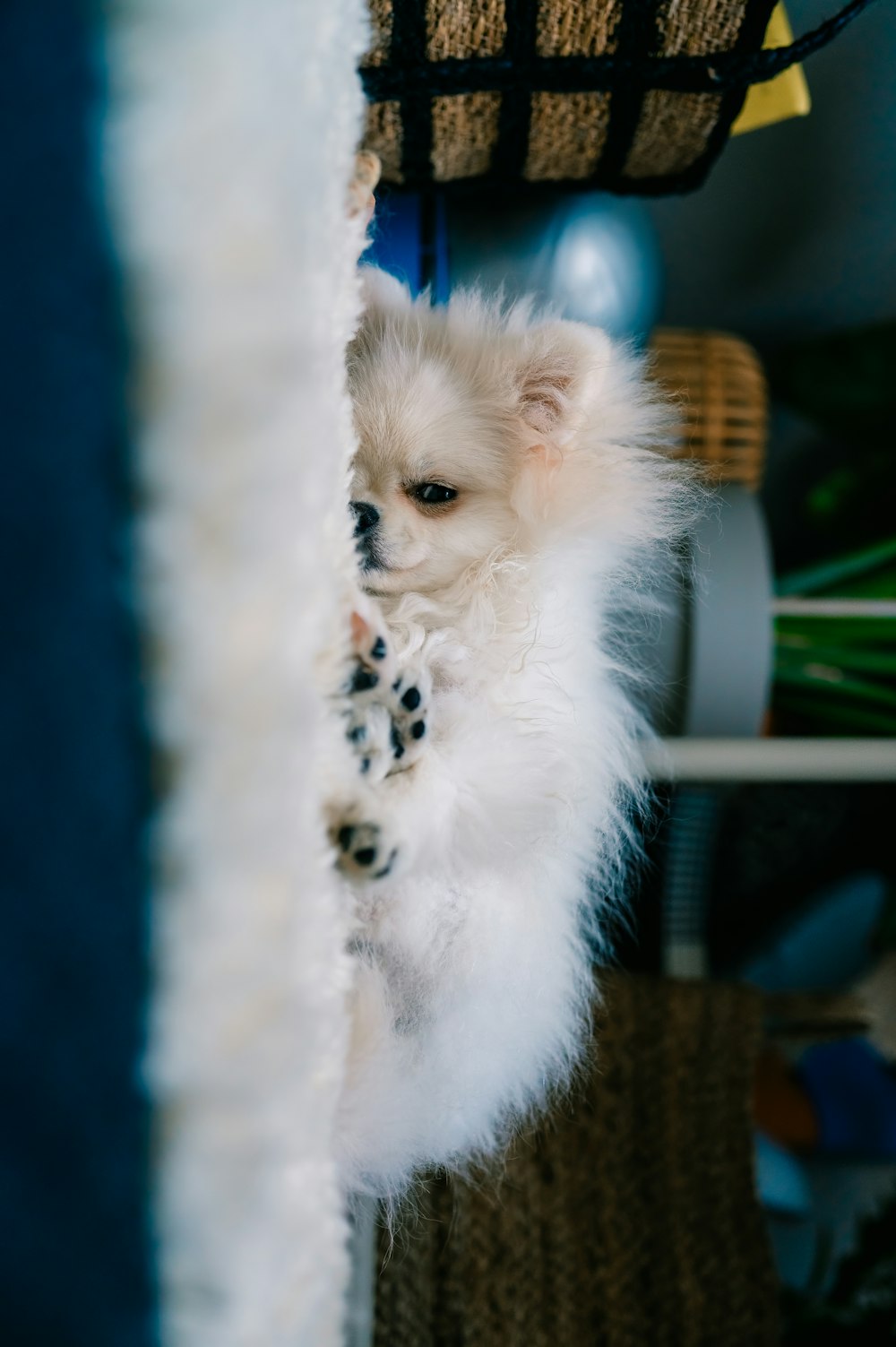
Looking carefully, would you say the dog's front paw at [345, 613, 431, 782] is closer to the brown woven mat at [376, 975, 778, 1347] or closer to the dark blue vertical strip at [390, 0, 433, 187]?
the dark blue vertical strip at [390, 0, 433, 187]

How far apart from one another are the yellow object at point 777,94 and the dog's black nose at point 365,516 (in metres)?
0.67

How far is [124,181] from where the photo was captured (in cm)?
27

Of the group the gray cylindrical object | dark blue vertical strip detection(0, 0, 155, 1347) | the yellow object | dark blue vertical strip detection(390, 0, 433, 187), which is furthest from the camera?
→ the gray cylindrical object

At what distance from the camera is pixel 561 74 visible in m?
0.87

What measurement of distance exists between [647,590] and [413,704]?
1.70ft

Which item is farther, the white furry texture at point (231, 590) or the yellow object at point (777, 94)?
the yellow object at point (777, 94)

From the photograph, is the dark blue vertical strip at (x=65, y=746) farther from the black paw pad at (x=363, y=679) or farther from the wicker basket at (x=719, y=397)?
the wicker basket at (x=719, y=397)

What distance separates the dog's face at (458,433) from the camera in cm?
83

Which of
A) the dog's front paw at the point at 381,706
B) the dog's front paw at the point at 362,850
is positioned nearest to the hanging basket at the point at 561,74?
the dog's front paw at the point at 381,706

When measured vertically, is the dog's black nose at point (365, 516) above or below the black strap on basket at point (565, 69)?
below

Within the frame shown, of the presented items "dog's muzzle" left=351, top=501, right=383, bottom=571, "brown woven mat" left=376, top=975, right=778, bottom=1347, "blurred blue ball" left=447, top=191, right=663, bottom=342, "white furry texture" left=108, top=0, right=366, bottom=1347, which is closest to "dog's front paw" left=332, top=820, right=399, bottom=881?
"white furry texture" left=108, top=0, right=366, bottom=1347

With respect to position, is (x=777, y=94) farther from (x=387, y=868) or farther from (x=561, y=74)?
(x=387, y=868)

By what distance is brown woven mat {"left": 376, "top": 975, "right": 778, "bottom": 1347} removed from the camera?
1101 mm

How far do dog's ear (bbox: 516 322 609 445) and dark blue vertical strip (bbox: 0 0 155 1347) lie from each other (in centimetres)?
60
